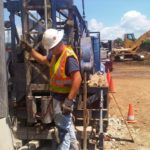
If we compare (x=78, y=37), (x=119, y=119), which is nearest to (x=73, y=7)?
(x=78, y=37)

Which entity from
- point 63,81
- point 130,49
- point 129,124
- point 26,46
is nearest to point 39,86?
point 26,46

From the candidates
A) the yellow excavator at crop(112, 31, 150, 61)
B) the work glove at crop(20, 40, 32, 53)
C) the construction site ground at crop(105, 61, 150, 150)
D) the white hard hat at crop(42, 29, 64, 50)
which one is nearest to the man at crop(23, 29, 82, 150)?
the white hard hat at crop(42, 29, 64, 50)

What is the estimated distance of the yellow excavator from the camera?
126 ft

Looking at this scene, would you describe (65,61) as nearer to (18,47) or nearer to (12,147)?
(12,147)

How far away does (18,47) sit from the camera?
7.87 meters

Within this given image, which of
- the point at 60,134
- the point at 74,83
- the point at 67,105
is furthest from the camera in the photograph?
the point at 60,134

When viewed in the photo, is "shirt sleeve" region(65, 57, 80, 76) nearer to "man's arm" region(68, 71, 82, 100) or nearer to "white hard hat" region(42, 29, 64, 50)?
"man's arm" region(68, 71, 82, 100)

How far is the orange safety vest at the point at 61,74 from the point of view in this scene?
5945mm

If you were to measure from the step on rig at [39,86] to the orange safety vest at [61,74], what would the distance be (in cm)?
92

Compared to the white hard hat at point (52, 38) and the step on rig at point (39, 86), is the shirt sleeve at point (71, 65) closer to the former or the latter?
the white hard hat at point (52, 38)

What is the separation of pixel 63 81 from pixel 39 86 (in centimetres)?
142

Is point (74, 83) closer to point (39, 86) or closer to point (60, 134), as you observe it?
point (60, 134)

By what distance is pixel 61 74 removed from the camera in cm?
599

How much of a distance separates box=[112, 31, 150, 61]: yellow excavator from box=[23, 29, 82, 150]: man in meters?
31.7
